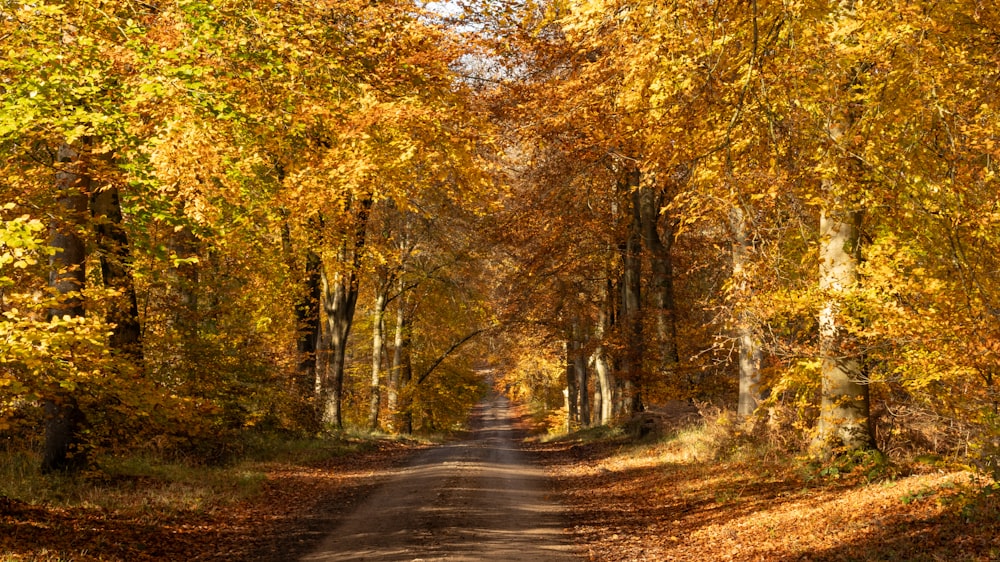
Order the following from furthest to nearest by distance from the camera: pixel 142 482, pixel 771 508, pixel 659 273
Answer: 1. pixel 659 273
2. pixel 142 482
3. pixel 771 508

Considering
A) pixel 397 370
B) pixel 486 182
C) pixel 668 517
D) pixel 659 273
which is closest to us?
pixel 668 517

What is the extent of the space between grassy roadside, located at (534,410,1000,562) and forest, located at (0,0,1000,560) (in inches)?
16.7

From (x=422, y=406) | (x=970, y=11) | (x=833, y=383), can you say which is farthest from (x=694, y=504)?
(x=422, y=406)

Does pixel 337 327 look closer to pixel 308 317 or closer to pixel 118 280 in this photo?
pixel 308 317

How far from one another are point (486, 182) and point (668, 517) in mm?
8101

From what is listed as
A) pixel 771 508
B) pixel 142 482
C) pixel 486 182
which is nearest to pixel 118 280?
pixel 142 482

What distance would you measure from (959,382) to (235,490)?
39.5 ft

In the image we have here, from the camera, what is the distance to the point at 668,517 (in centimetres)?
1351

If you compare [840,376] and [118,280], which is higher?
[118,280]

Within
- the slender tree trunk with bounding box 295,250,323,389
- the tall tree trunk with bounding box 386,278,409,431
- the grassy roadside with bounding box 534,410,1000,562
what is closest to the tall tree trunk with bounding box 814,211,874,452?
the grassy roadside with bounding box 534,410,1000,562

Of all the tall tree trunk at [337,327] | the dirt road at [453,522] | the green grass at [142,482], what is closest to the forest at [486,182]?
the green grass at [142,482]

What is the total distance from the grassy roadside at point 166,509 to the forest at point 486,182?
1.43 ft

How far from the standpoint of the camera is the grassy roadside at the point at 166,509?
9.95 m

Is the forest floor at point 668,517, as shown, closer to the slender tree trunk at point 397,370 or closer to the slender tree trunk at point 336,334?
the slender tree trunk at point 336,334
